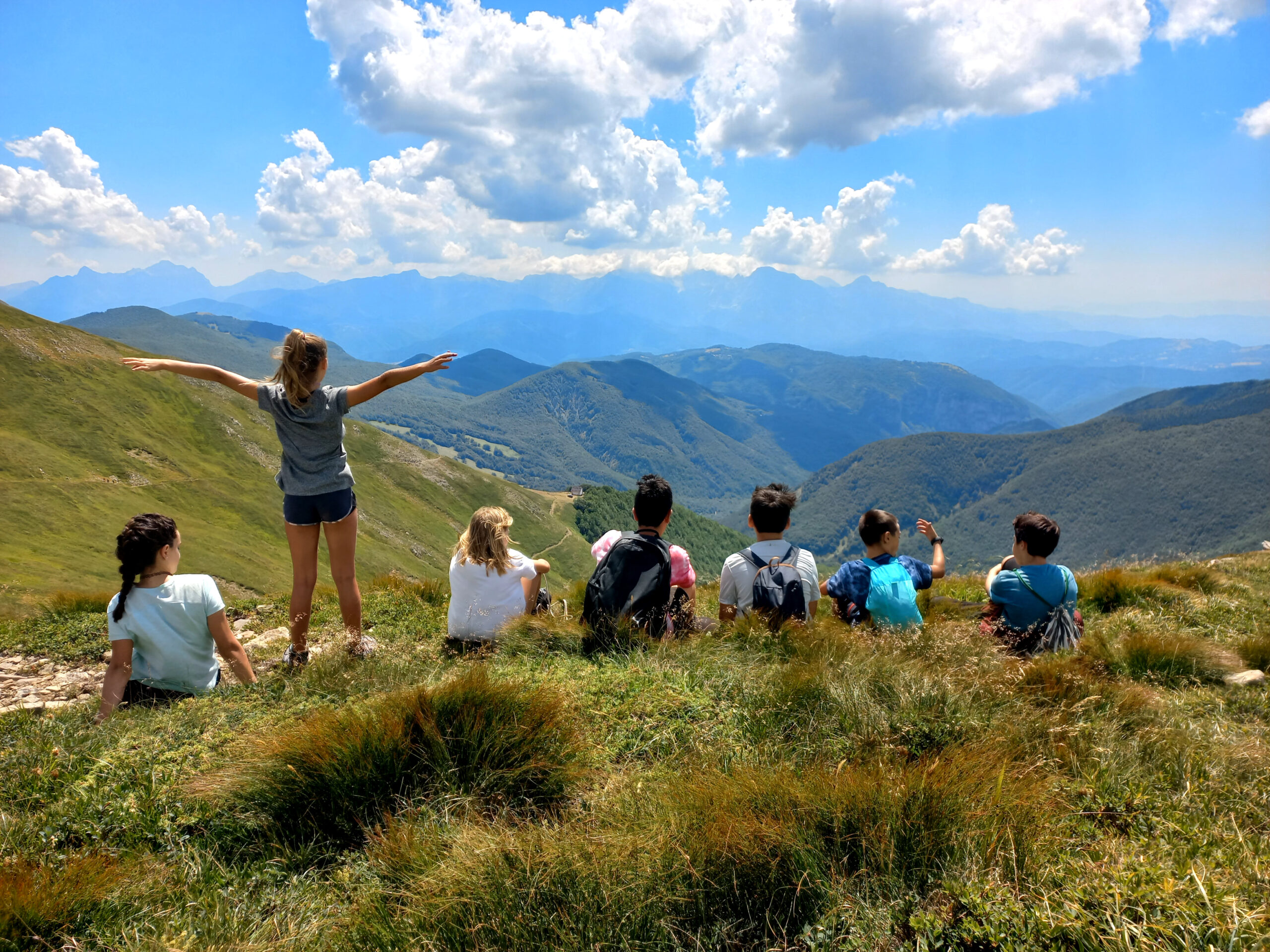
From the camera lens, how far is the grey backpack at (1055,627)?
5840mm

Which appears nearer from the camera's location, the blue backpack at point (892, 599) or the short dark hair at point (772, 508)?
the short dark hair at point (772, 508)

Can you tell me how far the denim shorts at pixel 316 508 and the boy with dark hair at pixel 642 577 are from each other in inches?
94.4

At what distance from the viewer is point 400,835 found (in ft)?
9.00

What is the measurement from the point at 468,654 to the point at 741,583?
2598 millimetres

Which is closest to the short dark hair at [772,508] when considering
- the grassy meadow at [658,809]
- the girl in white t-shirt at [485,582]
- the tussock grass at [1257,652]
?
the grassy meadow at [658,809]

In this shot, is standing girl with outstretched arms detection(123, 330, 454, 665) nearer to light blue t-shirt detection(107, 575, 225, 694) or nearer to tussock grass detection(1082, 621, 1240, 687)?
light blue t-shirt detection(107, 575, 225, 694)

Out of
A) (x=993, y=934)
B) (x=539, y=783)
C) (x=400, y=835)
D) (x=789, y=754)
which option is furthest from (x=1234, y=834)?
(x=400, y=835)

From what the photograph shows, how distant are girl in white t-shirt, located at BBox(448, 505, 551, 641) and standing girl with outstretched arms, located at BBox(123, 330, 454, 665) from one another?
88 cm

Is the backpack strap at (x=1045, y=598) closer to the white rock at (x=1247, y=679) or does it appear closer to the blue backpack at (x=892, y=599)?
the blue backpack at (x=892, y=599)

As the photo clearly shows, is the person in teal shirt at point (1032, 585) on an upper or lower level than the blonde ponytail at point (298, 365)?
lower

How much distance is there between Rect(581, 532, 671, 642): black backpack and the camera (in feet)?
18.2

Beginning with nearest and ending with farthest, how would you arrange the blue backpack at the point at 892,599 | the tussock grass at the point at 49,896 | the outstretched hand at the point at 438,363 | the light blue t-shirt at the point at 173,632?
the tussock grass at the point at 49,896, the light blue t-shirt at the point at 173,632, the outstretched hand at the point at 438,363, the blue backpack at the point at 892,599

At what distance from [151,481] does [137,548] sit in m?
93.1

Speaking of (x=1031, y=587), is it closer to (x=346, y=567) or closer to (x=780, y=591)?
(x=780, y=591)
